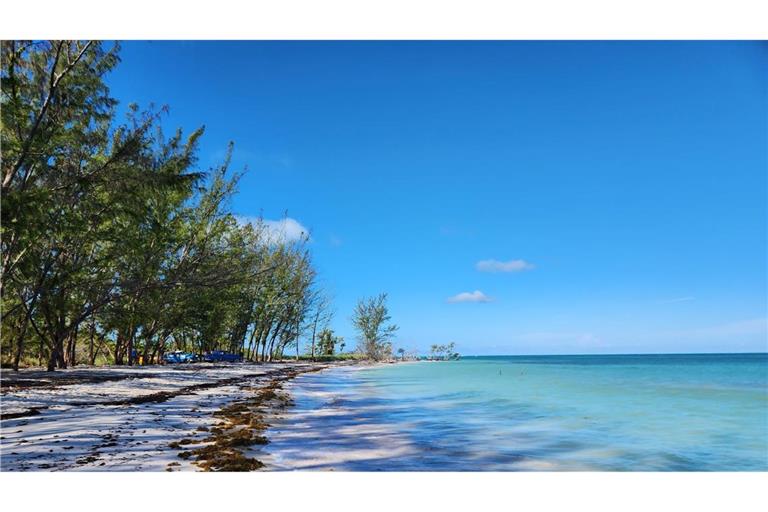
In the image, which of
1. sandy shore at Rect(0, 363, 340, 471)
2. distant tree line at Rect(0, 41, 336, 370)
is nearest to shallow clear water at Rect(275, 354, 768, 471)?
sandy shore at Rect(0, 363, 340, 471)

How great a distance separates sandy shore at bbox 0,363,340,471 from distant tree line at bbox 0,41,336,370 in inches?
131

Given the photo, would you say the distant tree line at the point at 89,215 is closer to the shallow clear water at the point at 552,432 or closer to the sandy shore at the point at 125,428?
the sandy shore at the point at 125,428

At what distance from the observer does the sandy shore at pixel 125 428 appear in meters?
5.41

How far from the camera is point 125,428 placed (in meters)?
7.33

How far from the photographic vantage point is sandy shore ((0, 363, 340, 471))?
17.7ft

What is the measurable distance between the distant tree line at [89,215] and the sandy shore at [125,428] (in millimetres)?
3333

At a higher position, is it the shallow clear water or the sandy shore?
the sandy shore

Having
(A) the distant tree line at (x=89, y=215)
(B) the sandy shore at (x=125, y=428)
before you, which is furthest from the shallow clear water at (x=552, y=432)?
(A) the distant tree line at (x=89, y=215)

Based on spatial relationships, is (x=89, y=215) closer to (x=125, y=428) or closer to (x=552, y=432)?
(x=125, y=428)

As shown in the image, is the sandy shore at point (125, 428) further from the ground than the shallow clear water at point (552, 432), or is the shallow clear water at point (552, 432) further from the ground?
the sandy shore at point (125, 428)

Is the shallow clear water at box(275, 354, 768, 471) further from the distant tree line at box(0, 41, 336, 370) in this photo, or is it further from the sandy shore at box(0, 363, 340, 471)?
the distant tree line at box(0, 41, 336, 370)

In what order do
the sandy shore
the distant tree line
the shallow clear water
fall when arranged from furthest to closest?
the distant tree line
the shallow clear water
the sandy shore
